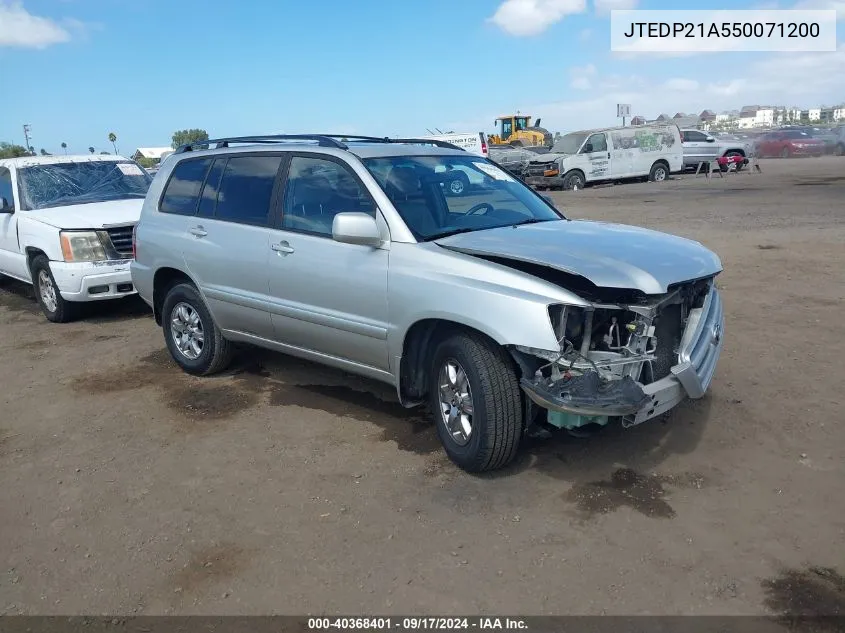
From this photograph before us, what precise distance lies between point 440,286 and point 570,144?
74.6 feet

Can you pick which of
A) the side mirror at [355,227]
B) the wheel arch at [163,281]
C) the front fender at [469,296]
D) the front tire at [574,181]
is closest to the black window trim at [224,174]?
the wheel arch at [163,281]

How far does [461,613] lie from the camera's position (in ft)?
9.55

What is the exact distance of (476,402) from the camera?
3.79 m

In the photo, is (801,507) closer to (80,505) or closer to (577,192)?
(80,505)

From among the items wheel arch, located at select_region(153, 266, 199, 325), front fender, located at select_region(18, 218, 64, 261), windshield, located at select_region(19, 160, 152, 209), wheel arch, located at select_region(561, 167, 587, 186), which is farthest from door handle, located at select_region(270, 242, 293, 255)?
Result: wheel arch, located at select_region(561, 167, 587, 186)

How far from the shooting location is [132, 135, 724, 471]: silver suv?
3604mm

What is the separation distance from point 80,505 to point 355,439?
5.32 ft

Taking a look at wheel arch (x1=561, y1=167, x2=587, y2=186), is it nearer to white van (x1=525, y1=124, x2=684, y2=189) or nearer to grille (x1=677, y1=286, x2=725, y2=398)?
white van (x1=525, y1=124, x2=684, y2=189)

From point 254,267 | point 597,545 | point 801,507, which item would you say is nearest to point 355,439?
point 254,267

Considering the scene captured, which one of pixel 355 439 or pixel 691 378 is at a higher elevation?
pixel 691 378

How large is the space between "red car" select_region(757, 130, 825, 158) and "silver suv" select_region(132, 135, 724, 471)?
1551 inches

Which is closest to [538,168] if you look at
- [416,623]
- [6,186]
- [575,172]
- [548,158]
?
[548,158]

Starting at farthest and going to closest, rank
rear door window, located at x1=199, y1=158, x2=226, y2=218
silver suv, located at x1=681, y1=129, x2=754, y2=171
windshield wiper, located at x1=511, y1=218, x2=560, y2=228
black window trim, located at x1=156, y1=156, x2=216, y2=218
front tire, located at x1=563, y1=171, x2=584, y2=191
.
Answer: silver suv, located at x1=681, y1=129, x2=754, y2=171 < front tire, located at x1=563, y1=171, x2=584, y2=191 < black window trim, located at x1=156, y1=156, x2=216, y2=218 < rear door window, located at x1=199, y1=158, x2=226, y2=218 < windshield wiper, located at x1=511, y1=218, x2=560, y2=228

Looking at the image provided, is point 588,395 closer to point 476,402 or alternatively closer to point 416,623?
point 476,402
